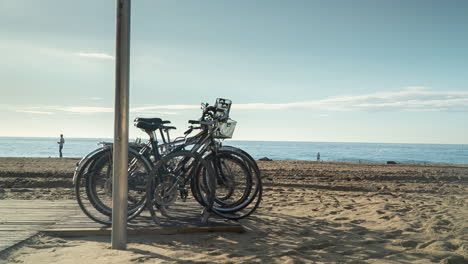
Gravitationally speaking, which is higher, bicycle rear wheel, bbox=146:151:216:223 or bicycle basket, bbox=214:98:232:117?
bicycle basket, bbox=214:98:232:117

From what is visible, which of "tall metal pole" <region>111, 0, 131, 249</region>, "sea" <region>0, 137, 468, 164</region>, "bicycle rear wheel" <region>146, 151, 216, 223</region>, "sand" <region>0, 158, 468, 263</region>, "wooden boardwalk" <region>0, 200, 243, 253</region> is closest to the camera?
"sand" <region>0, 158, 468, 263</region>

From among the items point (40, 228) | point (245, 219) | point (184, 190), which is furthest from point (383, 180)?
point (40, 228)

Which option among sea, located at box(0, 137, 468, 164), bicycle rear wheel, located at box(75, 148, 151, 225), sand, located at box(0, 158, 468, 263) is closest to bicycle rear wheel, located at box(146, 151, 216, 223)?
bicycle rear wheel, located at box(75, 148, 151, 225)

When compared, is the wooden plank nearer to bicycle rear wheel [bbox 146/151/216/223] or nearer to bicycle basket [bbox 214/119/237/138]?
bicycle rear wheel [bbox 146/151/216/223]

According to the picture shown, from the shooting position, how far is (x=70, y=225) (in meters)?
4.26

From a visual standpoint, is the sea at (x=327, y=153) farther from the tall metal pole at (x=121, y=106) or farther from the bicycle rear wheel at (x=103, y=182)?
the tall metal pole at (x=121, y=106)

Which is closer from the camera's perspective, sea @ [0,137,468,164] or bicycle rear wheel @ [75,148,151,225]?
bicycle rear wheel @ [75,148,151,225]

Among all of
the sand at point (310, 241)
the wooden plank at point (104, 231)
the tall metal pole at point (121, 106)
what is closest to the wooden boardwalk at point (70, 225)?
the wooden plank at point (104, 231)

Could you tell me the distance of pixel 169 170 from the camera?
175 inches

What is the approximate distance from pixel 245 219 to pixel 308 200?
227 cm

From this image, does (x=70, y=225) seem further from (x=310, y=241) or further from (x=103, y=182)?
(x=310, y=241)

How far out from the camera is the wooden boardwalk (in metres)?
4.02

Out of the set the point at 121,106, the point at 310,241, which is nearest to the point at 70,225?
the point at 121,106

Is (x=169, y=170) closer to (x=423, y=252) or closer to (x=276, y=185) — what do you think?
(x=423, y=252)
